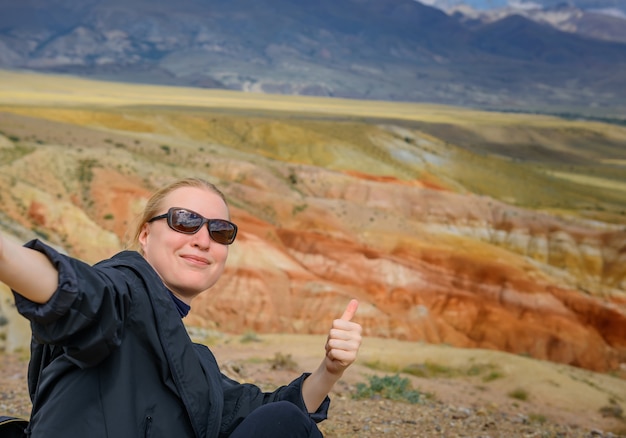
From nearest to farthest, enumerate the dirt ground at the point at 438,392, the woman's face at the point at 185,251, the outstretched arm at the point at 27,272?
the outstretched arm at the point at 27,272 → the woman's face at the point at 185,251 → the dirt ground at the point at 438,392

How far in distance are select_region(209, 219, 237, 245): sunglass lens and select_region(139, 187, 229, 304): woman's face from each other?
0.02 m

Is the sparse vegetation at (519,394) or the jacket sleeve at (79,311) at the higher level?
the jacket sleeve at (79,311)

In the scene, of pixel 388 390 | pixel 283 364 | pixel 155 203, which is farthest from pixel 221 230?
pixel 283 364

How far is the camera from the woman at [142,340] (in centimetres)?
223

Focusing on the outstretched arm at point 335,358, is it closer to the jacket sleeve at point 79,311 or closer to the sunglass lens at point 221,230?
the sunglass lens at point 221,230

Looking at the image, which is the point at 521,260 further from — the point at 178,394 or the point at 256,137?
the point at 256,137

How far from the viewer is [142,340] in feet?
8.73

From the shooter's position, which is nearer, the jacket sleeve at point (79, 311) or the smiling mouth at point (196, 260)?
the jacket sleeve at point (79, 311)

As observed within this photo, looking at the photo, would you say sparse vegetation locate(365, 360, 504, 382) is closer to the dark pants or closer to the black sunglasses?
the black sunglasses

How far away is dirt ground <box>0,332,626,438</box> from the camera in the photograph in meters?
8.29

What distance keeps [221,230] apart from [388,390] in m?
7.40

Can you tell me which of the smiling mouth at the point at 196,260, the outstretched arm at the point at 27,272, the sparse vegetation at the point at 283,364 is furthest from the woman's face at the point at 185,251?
the sparse vegetation at the point at 283,364

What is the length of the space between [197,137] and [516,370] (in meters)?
49.0

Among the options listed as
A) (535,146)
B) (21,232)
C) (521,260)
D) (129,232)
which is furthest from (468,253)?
(535,146)
